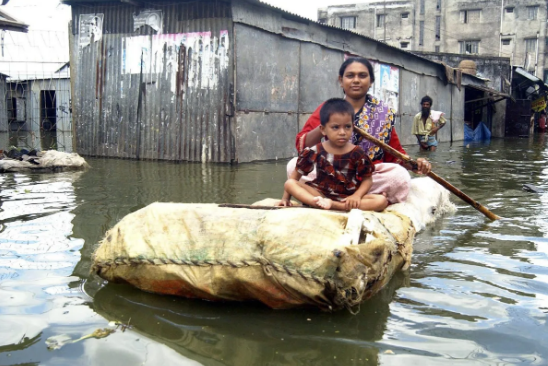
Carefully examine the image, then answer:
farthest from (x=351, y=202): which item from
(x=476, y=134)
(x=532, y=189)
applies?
(x=476, y=134)

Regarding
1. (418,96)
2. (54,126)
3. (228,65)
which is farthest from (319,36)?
(54,126)

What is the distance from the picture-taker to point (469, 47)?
40562mm

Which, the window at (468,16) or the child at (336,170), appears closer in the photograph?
the child at (336,170)

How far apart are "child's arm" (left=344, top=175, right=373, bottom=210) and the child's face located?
0.97 ft

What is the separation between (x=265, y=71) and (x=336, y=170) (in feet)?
21.1

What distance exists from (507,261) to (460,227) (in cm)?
102

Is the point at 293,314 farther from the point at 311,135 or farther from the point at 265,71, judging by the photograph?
the point at 265,71

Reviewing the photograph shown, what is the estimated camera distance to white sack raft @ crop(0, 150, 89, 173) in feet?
24.3

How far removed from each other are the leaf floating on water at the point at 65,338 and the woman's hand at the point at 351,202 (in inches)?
63.3

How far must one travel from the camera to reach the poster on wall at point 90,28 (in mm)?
9875

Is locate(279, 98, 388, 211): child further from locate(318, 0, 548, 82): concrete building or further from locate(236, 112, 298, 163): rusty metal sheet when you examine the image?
locate(318, 0, 548, 82): concrete building

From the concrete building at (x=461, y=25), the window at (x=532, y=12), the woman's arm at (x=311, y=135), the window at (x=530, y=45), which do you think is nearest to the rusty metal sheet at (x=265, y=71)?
the woman's arm at (x=311, y=135)

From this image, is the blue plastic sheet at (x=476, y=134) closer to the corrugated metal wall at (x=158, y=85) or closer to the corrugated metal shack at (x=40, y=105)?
the corrugated metal wall at (x=158, y=85)

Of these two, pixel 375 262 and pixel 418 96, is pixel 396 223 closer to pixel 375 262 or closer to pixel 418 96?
pixel 375 262
